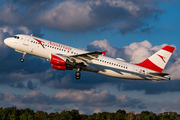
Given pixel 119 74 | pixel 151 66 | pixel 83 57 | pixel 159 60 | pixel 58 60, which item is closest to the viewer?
pixel 58 60

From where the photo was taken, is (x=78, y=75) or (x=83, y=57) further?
(x=78, y=75)

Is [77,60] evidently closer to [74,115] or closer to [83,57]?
[83,57]

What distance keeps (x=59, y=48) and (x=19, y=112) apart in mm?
135355

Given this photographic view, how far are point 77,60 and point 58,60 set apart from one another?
13.3ft

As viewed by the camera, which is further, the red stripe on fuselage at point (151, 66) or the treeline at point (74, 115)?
the treeline at point (74, 115)

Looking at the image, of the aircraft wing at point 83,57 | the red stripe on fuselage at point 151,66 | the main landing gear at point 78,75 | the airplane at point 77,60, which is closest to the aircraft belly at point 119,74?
the airplane at point 77,60

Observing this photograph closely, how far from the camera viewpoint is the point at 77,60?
158 feet

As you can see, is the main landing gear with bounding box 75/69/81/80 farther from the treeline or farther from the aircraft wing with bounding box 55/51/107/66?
the treeline

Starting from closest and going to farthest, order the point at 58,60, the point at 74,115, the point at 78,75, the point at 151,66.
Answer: the point at 58,60
the point at 78,75
the point at 151,66
the point at 74,115

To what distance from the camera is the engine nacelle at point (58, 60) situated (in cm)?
4666

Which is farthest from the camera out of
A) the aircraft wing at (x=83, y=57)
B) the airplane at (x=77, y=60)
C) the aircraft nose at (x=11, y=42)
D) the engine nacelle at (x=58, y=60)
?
the aircraft nose at (x=11, y=42)

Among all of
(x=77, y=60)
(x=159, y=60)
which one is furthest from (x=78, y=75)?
(x=159, y=60)

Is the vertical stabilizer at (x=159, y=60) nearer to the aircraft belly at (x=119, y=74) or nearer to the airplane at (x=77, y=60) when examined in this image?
the airplane at (x=77, y=60)

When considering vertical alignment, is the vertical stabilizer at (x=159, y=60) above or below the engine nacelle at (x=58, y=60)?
above
